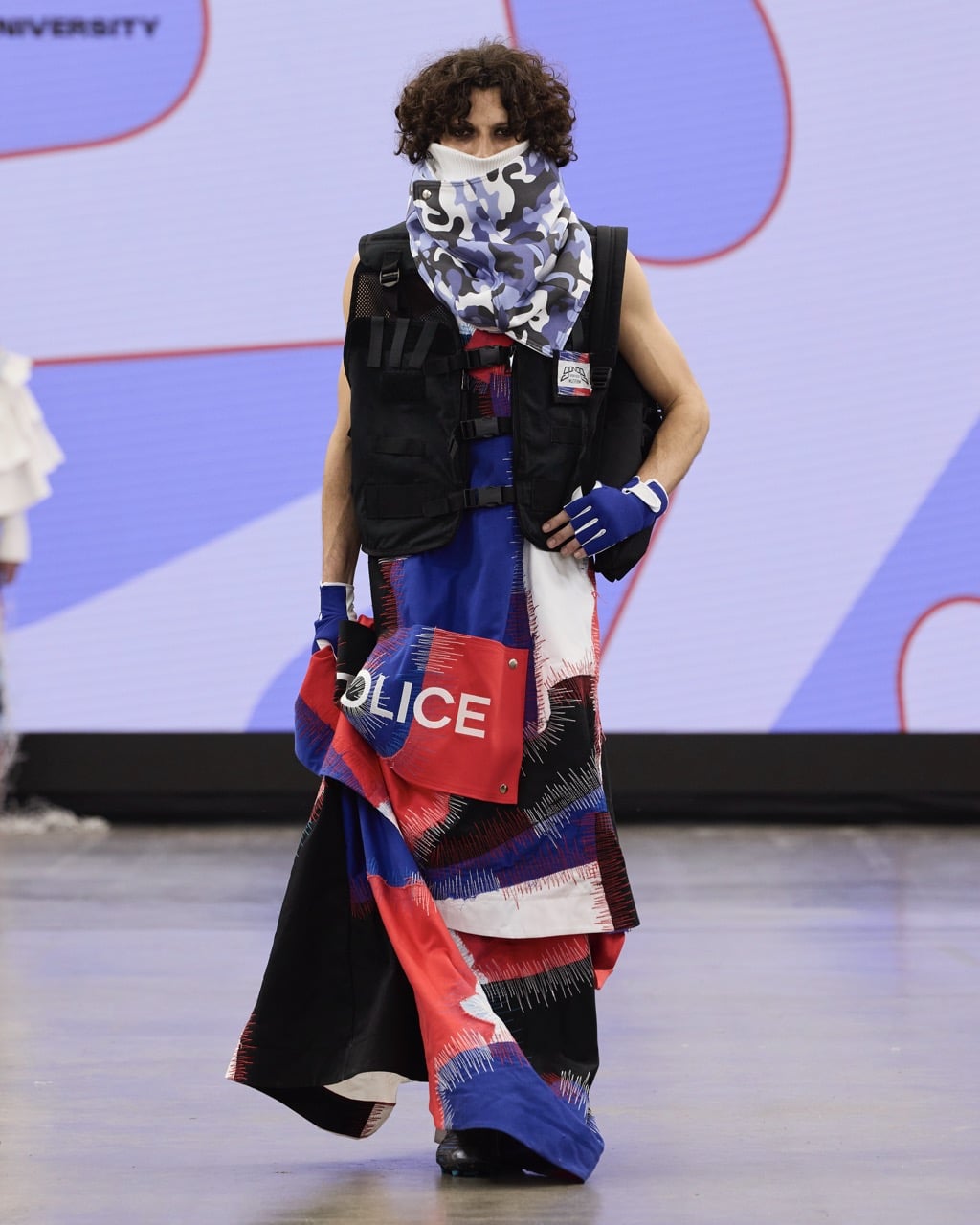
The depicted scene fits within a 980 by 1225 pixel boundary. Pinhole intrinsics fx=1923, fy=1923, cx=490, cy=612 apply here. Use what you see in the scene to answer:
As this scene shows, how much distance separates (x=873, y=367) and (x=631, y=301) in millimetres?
3058

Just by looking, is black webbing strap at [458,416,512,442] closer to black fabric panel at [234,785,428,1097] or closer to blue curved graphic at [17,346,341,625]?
black fabric panel at [234,785,428,1097]

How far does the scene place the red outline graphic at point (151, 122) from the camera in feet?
17.0

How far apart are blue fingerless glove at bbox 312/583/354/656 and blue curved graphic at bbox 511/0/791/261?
3.07m

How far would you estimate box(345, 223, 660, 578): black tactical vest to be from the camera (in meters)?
2.12

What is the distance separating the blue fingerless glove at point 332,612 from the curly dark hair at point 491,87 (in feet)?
1.69

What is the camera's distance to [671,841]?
16.6ft

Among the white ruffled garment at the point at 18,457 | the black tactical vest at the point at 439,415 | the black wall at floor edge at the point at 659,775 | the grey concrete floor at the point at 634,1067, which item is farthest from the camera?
the black wall at floor edge at the point at 659,775

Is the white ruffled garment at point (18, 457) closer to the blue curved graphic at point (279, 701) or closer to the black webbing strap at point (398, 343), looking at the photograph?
the blue curved graphic at point (279, 701)

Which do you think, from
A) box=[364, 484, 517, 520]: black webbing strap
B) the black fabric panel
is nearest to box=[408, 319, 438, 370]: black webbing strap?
box=[364, 484, 517, 520]: black webbing strap

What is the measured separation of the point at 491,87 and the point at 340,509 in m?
0.51

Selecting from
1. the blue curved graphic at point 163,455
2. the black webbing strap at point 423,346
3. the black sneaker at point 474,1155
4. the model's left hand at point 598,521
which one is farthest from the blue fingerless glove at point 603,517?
the blue curved graphic at point 163,455

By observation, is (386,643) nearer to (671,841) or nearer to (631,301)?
(631,301)

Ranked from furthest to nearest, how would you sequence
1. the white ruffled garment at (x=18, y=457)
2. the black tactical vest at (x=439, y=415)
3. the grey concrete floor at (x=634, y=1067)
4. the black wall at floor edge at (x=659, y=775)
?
the black wall at floor edge at (x=659, y=775) → the white ruffled garment at (x=18, y=457) → the black tactical vest at (x=439, y=415) → the grey concrete floor at (x=634, y=1067)

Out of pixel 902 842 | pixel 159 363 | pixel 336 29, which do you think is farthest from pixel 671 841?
pixel 336 29
